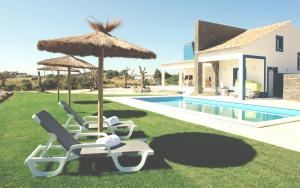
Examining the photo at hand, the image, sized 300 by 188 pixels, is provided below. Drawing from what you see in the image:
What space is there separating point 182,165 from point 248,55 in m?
16.9

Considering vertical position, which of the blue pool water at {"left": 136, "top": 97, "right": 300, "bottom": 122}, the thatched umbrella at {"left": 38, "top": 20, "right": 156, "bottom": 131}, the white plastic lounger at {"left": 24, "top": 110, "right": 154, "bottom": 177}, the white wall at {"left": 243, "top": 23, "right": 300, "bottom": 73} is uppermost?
the white wall at {"left": 243, "top": 23, "right": 300, "bottom": 73}

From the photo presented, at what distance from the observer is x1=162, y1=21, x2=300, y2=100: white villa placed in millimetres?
21266

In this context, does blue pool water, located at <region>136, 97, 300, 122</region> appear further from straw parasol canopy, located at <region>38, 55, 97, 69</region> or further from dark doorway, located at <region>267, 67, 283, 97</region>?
straw parasol canopy, located at <region>38, 55, 97, 69</region>


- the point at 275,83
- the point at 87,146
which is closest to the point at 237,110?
the point at 275,83

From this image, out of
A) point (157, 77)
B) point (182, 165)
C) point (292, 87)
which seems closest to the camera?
point (182, 165)

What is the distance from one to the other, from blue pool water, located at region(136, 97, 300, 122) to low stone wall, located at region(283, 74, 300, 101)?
4.01 metres

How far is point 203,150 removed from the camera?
6793 millimetres

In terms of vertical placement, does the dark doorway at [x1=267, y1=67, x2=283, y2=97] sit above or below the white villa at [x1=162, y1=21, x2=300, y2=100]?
below

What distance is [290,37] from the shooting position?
2420 centimetres

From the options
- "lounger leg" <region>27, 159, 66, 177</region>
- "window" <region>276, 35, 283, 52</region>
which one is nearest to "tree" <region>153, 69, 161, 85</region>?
"window" <region>276, 35, 283, 52</region>

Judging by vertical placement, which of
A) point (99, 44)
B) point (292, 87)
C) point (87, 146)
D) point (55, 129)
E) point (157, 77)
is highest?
point (157, 77)

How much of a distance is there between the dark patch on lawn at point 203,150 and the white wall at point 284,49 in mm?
14464

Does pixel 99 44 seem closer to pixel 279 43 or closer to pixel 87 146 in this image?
pixel 87 146

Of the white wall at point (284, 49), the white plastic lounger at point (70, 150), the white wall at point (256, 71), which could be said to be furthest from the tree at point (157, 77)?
the white plastic lounger at point (70, 150)
